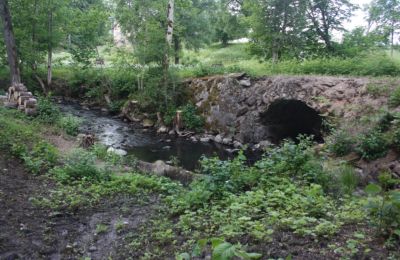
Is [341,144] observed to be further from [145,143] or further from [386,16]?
[386,16]

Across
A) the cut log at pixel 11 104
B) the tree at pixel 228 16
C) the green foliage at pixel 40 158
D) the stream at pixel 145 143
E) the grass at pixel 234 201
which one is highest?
the tree at pixel 228 16

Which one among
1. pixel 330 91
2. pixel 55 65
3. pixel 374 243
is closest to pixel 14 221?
pixel 374 243

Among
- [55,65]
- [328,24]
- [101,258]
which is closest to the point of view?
[101,258]

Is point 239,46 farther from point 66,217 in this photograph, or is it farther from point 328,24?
point 66,217

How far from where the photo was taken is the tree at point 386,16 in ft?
81.0

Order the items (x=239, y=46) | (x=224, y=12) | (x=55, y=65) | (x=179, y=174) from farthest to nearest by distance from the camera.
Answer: (x=239, y=46) < (x=224, y=12) < (x=55, y=65) < (x=179, y=174)

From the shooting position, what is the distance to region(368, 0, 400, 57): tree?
973 inches

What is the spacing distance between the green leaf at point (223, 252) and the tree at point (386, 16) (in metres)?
25.1

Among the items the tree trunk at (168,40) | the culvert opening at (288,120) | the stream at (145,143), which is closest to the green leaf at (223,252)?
the stream at (145,143)

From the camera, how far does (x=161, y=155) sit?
46.6ft

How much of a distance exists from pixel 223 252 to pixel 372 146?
8986 millimetres

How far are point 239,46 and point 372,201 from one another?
110 ft

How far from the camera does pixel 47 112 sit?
13117mm

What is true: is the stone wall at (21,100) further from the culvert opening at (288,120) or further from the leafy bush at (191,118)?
the culvert opening at (288,120)
